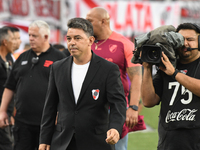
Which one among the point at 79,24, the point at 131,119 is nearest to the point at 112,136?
the point at 79,24

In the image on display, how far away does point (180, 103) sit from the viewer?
12.9 ft

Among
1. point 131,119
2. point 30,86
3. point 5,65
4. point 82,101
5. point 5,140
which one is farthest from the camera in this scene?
point 5,65

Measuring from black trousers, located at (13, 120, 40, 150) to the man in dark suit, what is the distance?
1.71m

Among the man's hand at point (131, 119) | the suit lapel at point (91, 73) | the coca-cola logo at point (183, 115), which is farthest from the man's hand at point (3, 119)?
the coca-cola logo at point (183, 115)

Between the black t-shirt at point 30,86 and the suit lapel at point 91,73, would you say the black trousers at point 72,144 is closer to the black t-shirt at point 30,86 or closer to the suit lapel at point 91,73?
the suit lapel at point 91,73

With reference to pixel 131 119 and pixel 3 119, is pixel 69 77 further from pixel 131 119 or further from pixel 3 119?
pixel 3 119

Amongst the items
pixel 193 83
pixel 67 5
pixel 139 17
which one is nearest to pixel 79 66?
pixel 193 83

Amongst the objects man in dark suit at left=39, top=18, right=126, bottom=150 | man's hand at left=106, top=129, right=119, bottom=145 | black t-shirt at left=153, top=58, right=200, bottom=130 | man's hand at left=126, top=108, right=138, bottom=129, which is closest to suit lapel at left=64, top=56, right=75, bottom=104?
man in dark suit at left=39, top=18, right=126, bottom=150

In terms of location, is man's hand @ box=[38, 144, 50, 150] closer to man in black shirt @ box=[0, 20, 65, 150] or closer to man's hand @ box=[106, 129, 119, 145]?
man's hand @ box=[106, 129, 119, 145]

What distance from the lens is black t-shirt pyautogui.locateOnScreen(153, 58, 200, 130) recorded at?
3.87 meters

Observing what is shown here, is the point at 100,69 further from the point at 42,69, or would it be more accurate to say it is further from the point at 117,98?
the point at 42,69

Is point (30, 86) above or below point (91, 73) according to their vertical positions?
below

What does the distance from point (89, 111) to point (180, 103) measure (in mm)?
924

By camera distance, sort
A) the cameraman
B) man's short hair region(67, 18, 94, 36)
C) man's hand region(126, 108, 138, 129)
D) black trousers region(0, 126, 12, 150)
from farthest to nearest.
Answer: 1. black trousers region(0, 126, 12, 150)
2. man's hand region(126, 108, 138, 129)
3. man's short hair region(67, 18, 94, 36)
4. the cameraman
